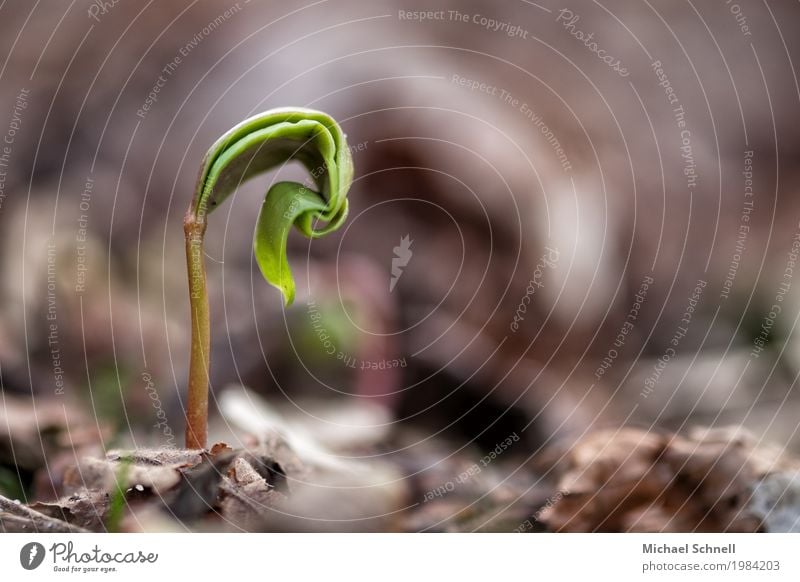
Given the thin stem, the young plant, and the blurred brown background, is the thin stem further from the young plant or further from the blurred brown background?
the blurred brown background

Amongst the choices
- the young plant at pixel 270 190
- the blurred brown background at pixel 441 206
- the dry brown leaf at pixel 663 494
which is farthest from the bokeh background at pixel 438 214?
the young plant at pixel 270 190

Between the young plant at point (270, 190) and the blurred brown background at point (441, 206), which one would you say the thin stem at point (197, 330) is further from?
the blurred brown background at point (441, 206)

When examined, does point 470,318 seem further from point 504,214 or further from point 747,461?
point 747,461

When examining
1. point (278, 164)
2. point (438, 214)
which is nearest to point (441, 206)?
point (438, 214)

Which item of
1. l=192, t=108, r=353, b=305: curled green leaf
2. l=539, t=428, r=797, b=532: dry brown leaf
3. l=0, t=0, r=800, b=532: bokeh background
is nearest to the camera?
l=192, t=108, r=353, b=305: curled green leaf

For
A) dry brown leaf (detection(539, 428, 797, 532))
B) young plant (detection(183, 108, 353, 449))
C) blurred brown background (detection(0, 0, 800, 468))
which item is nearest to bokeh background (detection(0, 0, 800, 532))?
blurred brown background (detection(0, 0, 800, 468))
